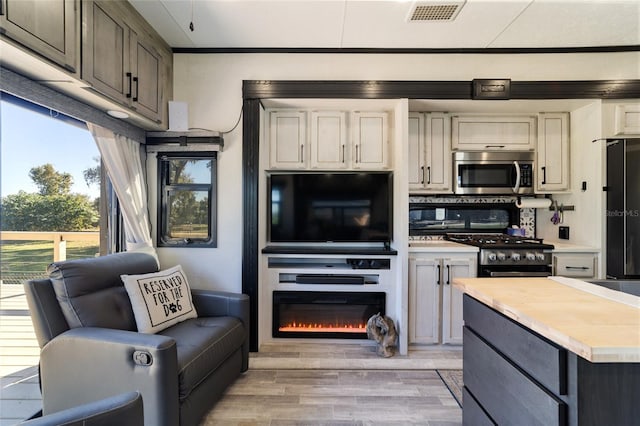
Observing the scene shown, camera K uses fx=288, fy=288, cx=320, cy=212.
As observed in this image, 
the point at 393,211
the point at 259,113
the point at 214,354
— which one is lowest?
the point at 214,354

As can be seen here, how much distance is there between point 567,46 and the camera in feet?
8.66

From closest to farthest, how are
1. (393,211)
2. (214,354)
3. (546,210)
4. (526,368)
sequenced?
(526,368)
(214,354)
(393,211)
(546,210)

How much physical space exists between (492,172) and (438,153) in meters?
0.58

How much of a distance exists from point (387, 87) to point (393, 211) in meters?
1.16

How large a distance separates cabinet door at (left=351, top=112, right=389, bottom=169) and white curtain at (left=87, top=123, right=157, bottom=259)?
195 centimetres

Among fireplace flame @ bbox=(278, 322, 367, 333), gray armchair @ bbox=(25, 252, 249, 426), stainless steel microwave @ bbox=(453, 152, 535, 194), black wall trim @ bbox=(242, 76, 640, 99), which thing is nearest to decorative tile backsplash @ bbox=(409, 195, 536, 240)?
stainless steel microwave @ bbox=(453, 152, 535, 194)

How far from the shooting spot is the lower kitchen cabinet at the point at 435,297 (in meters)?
2.61

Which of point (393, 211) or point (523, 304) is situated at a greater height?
point (393, 211)

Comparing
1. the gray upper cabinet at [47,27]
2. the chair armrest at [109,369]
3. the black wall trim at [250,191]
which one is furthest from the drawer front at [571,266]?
the gray upper cabinet at [47,27]

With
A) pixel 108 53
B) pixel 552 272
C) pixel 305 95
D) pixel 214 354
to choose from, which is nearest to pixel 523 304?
pixel 214 354

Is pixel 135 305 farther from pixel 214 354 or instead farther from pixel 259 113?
pixel 259 113

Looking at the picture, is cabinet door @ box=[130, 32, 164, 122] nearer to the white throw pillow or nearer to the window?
the window

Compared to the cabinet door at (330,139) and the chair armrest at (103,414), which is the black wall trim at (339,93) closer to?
the cabinet door at (330,139)

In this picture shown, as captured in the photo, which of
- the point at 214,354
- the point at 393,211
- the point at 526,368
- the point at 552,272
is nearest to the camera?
the point at 526,368
